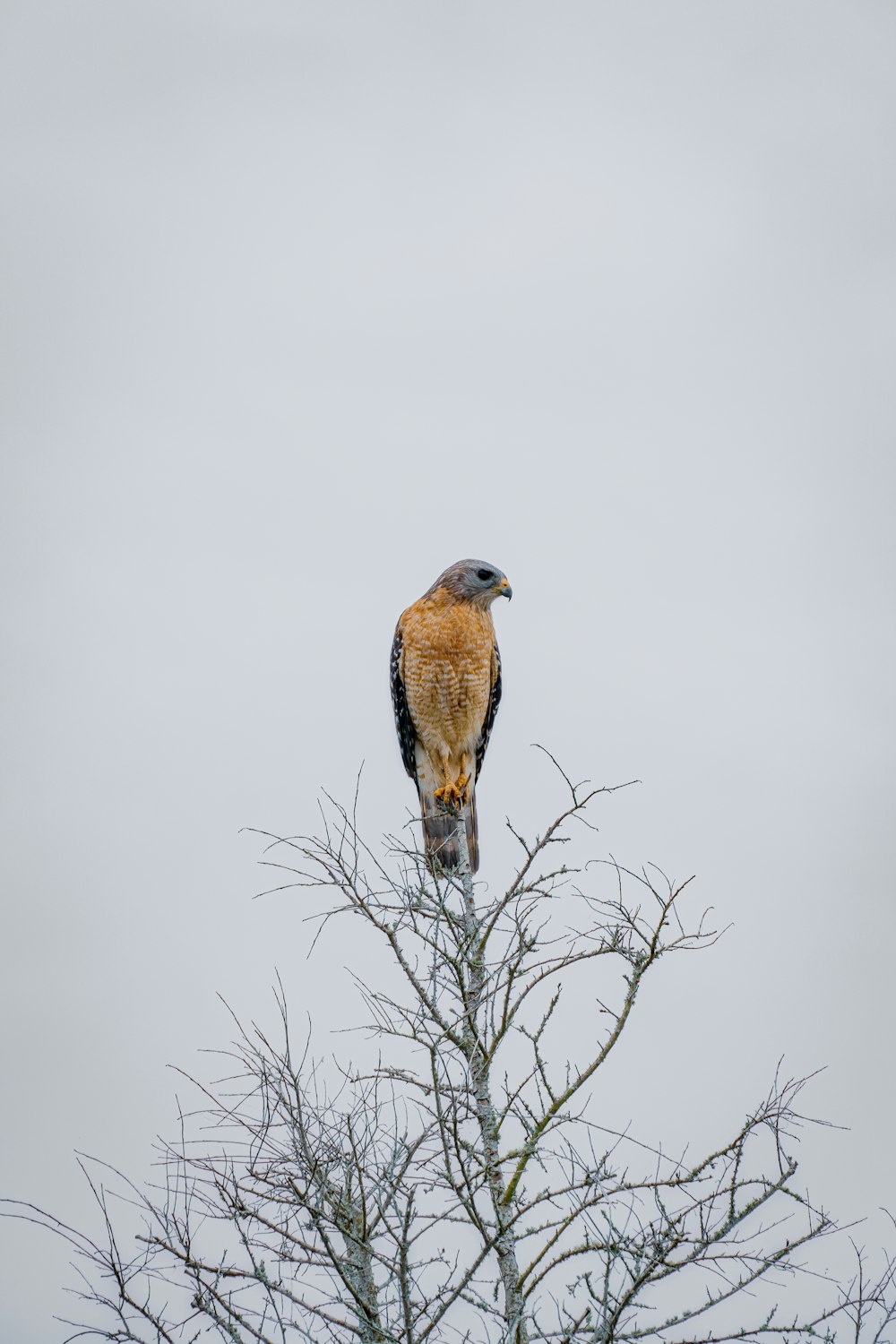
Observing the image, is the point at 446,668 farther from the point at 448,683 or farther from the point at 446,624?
the point at 446,624

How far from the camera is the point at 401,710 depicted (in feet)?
26.3

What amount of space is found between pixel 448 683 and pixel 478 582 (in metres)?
0.67

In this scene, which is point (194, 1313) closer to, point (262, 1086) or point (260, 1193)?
point (260, 1193)

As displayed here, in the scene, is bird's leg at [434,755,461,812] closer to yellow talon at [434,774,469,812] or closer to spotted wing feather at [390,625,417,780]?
yellow talon at [434,774,469,812]

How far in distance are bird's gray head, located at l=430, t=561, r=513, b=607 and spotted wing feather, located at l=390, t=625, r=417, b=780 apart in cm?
47

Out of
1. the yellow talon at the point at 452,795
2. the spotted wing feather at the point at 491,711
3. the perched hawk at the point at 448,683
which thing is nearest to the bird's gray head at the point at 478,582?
the perched hawk at the point at 448,683

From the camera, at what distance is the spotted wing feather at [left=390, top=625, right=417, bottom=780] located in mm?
7973

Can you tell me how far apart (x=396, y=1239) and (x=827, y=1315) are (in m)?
1.46

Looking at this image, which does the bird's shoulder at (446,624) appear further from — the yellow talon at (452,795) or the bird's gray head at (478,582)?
the yellow talon at (452,795)

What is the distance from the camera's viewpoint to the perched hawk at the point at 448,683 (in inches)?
303

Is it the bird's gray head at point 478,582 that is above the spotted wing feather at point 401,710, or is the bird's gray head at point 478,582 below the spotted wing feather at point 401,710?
above

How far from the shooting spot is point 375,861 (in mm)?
4688

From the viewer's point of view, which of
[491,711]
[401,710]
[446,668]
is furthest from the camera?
[491,711]

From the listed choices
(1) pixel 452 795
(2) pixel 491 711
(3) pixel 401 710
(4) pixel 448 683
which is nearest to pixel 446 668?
(4) pixel 448 683
